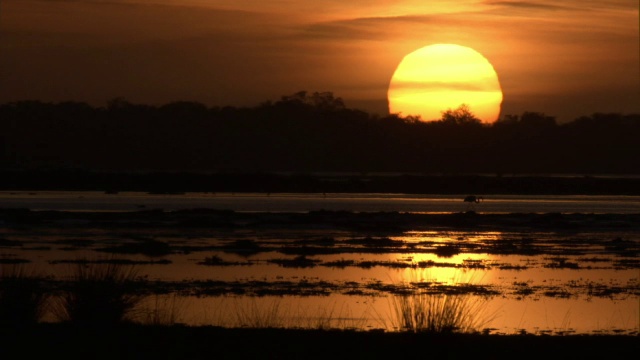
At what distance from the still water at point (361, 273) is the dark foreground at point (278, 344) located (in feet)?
7.71

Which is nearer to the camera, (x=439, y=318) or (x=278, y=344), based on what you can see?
(x=278, y=344)

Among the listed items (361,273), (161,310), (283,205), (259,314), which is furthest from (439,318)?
(283,205)

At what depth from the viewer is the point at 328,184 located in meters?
108

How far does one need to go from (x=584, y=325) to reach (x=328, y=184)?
92.0 m

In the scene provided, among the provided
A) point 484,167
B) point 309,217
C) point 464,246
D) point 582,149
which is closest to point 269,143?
point 484,167

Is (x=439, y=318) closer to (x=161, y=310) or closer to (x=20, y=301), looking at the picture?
(x=161, y=310)

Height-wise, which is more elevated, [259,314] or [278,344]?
[259,314]

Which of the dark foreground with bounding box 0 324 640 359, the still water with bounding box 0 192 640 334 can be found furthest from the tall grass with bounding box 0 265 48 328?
the still water with bounding box 0 192 640 334

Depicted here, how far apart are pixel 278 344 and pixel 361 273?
12.0 m

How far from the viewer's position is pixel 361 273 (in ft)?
77.1

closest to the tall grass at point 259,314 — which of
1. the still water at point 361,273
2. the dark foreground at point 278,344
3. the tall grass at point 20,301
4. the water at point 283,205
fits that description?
the still water at point 361,273

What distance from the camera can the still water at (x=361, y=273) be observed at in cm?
1675

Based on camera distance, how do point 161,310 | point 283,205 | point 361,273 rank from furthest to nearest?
point 283,205
point 361,273
point 161,310

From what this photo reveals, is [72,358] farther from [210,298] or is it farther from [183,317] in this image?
[210,298]
